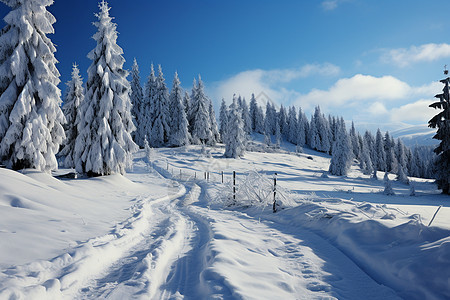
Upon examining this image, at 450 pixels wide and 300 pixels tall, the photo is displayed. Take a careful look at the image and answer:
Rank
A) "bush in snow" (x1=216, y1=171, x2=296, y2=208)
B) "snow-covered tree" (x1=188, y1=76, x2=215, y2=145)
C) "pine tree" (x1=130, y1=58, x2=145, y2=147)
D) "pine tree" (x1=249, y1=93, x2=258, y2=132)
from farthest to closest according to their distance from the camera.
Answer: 1. "pine tree" (x1=249, y1=93, x2=258, y2=132)
2. "snow-covered tree" (x1=188, y1=76, x2=215, y2=145)
3. "pine tree" (x1=130, y1=58, x2=145, y2=147)
4. "bush in snow" (x1=216, y1=171, x2=296, y2=208)

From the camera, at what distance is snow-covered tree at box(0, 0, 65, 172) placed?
12836 millimetres

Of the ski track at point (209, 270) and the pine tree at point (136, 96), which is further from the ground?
the pine tree at point (136, 96)

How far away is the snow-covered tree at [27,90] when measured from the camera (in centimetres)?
1284

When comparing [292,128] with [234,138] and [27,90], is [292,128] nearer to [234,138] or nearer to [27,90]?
[234,138]

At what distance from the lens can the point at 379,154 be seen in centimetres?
Answer: 8338

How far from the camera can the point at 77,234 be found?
5129mm

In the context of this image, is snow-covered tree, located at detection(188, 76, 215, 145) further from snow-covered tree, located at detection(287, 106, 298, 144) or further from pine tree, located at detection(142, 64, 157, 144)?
snow-covered tree, located at detection(287, 106, 298, 144)

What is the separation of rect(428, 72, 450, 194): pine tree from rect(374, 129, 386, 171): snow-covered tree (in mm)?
67283

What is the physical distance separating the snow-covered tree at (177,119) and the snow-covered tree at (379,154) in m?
70.5

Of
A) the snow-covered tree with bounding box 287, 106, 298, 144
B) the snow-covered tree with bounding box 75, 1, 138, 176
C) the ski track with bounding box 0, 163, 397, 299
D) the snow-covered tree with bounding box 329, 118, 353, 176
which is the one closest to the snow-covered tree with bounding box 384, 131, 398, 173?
the snow-covered tree with bounding box 287, 106, 298, 144

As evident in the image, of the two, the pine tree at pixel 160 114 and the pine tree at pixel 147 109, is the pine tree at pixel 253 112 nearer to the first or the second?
the pine tree at pixel 160 114

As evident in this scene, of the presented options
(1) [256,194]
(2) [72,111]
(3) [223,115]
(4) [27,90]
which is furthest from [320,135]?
(4) [27,90]

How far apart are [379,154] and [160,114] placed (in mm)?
80149

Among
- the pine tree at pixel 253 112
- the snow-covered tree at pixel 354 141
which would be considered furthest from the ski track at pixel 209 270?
the pine tree at pixel 253 112
